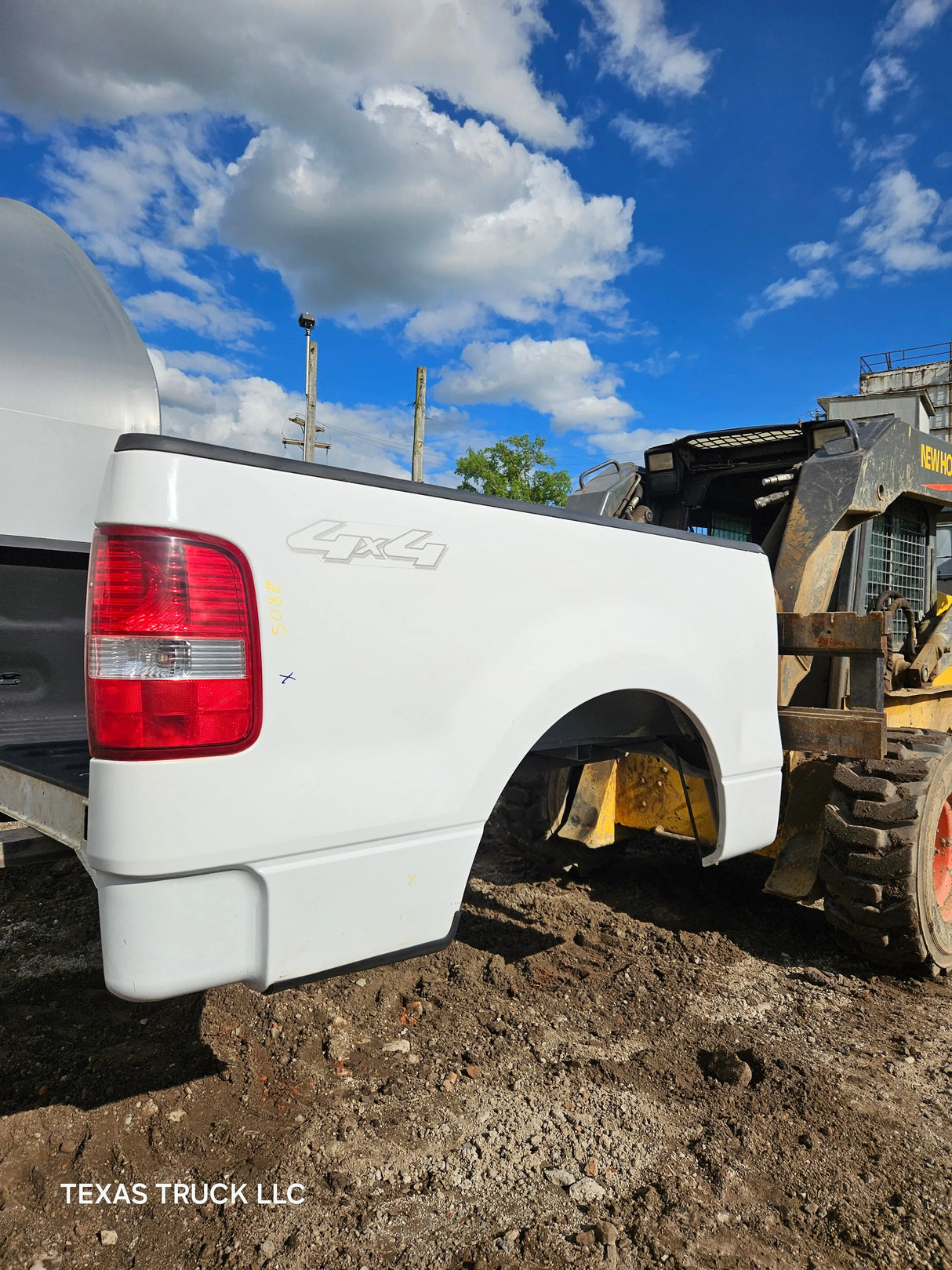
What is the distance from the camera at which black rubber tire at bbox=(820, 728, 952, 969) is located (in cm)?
332

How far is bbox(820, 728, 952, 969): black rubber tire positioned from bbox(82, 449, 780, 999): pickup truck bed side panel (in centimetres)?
170

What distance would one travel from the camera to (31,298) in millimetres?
3521

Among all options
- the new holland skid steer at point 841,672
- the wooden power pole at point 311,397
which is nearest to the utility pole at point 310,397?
the wooden power pole at point 311,397

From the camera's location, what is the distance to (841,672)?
412 centimetres

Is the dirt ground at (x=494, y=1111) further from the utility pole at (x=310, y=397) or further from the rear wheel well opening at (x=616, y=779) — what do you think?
the utility pole at (x=310, y=397)

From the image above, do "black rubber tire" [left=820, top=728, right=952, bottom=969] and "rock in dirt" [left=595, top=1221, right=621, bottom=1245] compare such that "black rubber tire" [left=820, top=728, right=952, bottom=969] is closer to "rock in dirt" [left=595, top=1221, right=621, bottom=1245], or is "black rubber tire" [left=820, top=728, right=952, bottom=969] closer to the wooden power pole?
"rock in dirt" [left=595, top=1221, right=621, bottom=1245]

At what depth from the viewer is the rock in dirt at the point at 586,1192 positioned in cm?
217

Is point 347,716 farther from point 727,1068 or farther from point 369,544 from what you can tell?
point 727,1068

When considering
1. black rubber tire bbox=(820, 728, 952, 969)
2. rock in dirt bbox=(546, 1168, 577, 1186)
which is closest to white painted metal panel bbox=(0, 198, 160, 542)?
rock in dirt bbox=(546, 1168, 577, 1186)

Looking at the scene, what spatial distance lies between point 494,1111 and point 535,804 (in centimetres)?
201

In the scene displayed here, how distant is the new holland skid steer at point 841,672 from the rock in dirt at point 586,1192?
4.28ft

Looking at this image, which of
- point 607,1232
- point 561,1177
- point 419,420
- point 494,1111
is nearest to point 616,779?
point 494,1111

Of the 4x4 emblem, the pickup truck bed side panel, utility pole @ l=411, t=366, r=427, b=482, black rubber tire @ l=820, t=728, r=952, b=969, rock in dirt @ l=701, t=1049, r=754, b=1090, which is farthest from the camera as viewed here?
utility pole @ l=411, t=366, r=427, b=482

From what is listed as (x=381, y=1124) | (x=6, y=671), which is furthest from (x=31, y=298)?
(x=381, y=1124)
